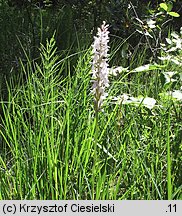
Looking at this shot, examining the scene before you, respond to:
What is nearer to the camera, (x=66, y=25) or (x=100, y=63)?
(x=100, y=63)

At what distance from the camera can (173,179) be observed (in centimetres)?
203

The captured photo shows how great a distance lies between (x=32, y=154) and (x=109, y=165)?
1.11ft

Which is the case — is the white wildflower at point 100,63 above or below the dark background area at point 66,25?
above

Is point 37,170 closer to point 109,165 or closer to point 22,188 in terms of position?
point 22,188

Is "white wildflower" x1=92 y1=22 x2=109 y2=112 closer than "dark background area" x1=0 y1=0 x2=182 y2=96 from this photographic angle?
Yes

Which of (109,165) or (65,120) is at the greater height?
(65,120)

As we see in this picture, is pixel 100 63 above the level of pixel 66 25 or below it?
above

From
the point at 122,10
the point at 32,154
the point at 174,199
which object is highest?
the point at 122,10

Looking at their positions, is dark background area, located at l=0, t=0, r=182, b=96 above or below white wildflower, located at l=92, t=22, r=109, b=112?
below

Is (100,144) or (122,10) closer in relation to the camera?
(100,144)

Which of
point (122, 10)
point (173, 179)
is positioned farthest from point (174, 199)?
point (122, 10)

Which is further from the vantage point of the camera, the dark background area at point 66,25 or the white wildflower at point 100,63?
the dark background area at point 66,25
